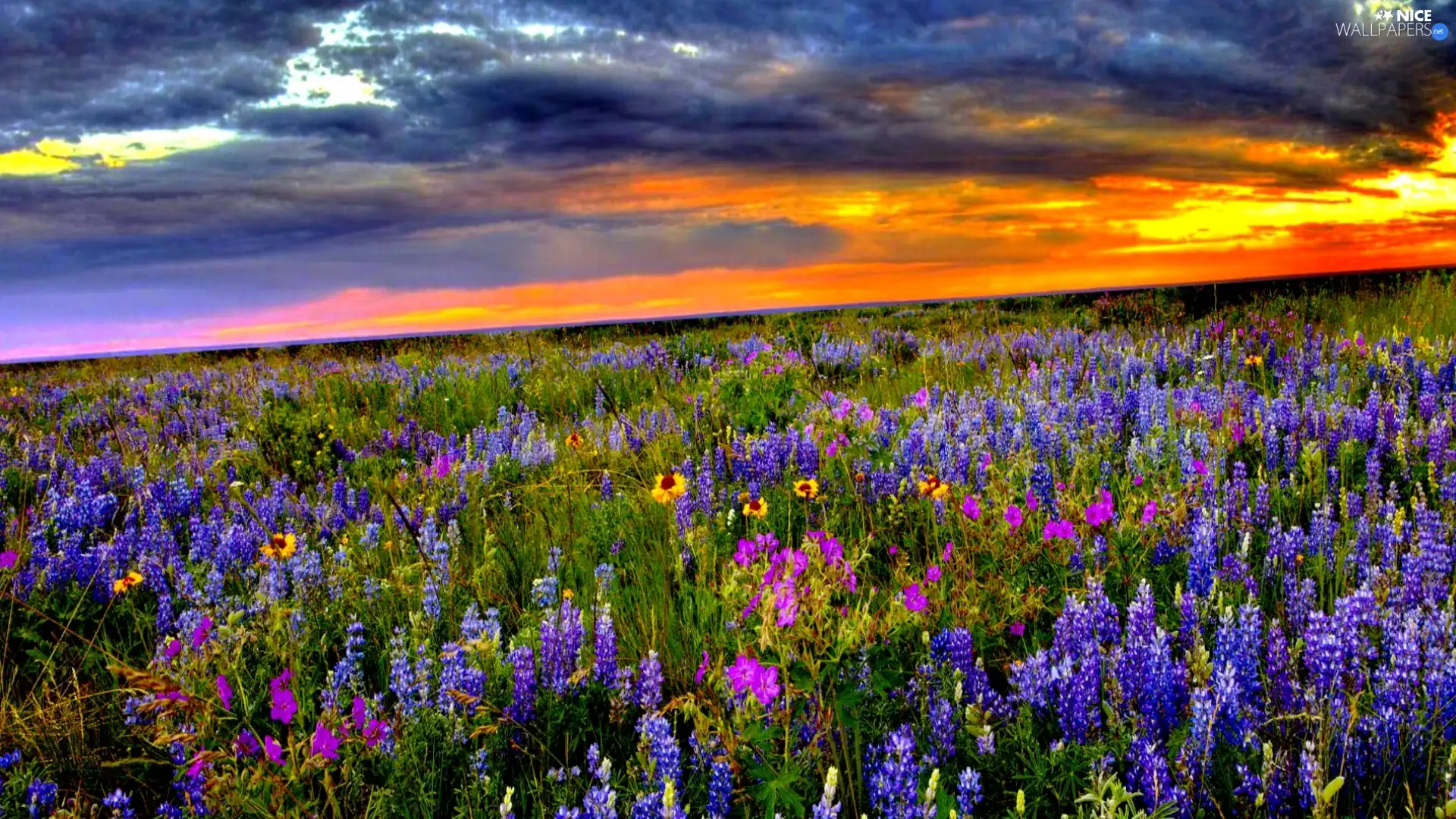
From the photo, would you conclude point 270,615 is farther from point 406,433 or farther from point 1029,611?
point 406,433

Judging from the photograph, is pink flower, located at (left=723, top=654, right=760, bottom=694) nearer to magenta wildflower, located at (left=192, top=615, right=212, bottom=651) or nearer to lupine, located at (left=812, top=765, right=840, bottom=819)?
lupine, located at (left=812, top=765, right=840, bottom=819)

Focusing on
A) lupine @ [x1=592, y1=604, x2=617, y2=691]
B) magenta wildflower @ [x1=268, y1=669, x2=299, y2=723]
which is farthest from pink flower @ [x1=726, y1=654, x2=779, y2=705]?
magenta wildflower @ [x1=268, y1=669, x2=299, y2=723]

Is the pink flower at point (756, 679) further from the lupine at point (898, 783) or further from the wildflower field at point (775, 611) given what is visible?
the lupine at point (898, 783)

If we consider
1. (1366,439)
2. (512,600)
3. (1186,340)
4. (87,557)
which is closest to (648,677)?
(512,600)

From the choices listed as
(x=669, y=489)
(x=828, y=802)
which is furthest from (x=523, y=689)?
(x=669, y=489)

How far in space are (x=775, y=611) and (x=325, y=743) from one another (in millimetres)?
1157

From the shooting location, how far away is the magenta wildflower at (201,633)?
2672 mm

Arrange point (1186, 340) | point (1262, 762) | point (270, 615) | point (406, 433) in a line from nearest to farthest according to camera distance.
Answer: point (1262, 762) → point (270, 615) → point (406, 433) → point (1186, 340)

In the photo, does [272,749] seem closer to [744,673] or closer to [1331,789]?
[744,673]

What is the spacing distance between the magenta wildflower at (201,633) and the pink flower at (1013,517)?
9.41ft

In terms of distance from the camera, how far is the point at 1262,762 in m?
2.05

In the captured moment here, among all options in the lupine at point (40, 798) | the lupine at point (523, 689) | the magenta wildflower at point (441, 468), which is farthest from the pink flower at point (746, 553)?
the magenta wildflower at point (441, 468)

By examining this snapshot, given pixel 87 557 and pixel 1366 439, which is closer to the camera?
pixel 87 557

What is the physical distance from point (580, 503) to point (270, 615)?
1.74 metres
